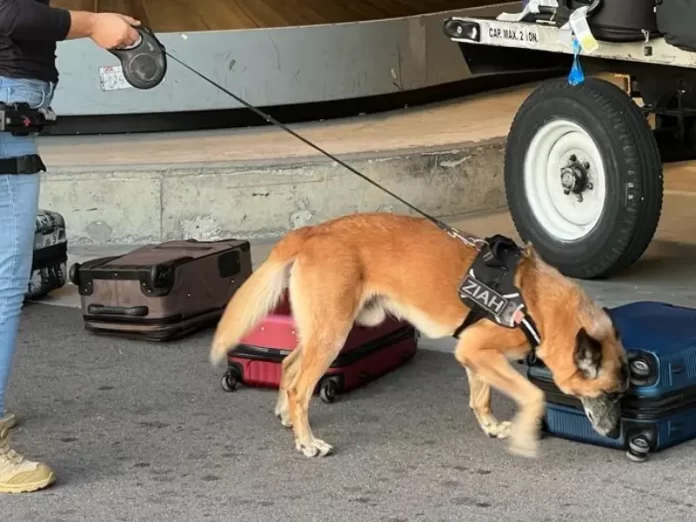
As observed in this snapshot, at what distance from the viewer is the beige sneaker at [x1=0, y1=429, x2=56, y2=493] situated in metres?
4.14

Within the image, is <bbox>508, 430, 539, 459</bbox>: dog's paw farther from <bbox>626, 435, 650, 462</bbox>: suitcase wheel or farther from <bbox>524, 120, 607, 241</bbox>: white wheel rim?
<bbox>524, 120, 607, 241</bbox>: white wheel rim

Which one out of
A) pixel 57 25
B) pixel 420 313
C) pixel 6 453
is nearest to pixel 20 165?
pixel 57 25

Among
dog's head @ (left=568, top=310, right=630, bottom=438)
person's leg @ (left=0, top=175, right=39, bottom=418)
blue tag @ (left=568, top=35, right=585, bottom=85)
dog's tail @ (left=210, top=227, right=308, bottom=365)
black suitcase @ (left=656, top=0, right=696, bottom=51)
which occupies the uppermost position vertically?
black suitcase @ (left=656, top=0, right=696, bottom=51)

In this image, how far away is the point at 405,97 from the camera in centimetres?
1026

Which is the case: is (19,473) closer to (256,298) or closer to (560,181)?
(256,298)

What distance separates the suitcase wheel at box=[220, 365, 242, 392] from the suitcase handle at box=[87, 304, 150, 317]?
34.0 inches

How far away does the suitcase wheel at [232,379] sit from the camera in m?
5.24

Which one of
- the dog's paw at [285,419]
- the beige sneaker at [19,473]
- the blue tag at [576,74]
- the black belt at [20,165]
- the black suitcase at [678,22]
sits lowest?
the dog's paw at [285,419]

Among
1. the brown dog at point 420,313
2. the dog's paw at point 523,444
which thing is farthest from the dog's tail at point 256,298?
the dog's paw at point 523,444

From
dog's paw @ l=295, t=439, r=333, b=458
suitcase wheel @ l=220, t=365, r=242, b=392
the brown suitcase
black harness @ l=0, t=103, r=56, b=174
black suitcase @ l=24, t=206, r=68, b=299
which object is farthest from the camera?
black suitcase @ l=24, t=206, r=68, b=299

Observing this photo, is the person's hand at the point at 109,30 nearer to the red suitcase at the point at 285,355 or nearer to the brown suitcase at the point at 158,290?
the red suitcase at the point at 285,355

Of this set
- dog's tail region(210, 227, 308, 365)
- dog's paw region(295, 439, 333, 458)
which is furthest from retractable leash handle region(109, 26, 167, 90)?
dog's paw region(295, 439, 333, 458)

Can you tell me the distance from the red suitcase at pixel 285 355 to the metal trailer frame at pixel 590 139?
1.51 meters

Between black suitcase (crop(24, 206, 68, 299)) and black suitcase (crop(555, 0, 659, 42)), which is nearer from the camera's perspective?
black suitcase (crop(555, 0, 659, 42))
